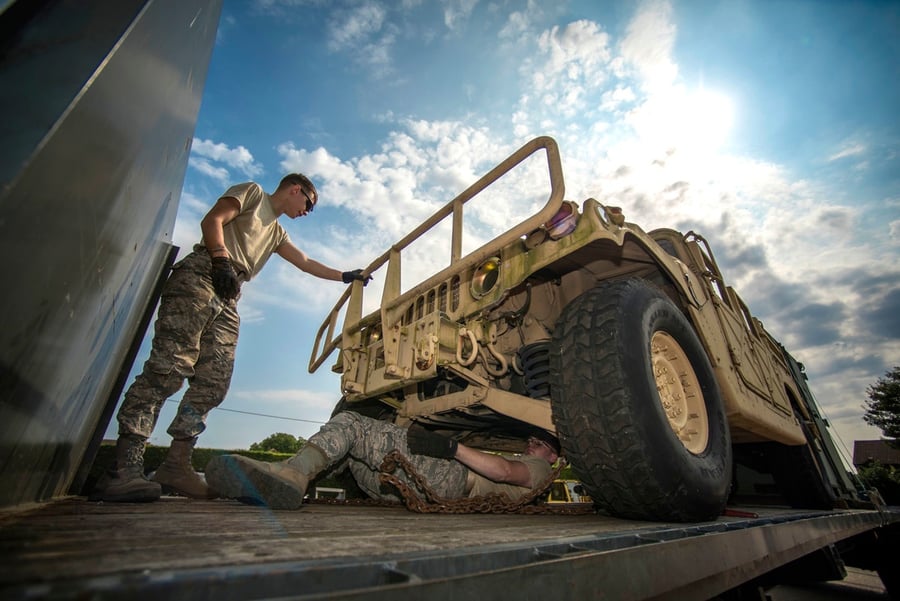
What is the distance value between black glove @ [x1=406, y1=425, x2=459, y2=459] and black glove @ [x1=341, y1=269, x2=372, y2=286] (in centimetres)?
121

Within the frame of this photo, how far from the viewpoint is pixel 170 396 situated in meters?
1.95

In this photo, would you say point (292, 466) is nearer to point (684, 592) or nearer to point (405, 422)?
point (405, 422)

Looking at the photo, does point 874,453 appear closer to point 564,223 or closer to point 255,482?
point 564,223

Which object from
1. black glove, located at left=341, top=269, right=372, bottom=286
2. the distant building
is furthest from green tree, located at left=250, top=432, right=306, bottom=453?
the distant building

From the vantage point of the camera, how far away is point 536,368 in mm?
2332

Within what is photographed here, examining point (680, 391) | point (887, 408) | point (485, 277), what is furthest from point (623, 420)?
point (887, 408)

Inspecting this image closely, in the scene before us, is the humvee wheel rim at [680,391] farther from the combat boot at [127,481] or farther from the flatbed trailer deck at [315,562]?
the combat boot at [127,481]

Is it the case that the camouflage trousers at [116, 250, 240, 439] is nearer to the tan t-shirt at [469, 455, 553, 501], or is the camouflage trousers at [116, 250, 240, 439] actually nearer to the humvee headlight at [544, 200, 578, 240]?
the tan t-shirt at [469, 455, 553, 501]

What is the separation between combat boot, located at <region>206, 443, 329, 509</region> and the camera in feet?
5.43

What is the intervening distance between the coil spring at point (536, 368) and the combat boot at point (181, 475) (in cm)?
185

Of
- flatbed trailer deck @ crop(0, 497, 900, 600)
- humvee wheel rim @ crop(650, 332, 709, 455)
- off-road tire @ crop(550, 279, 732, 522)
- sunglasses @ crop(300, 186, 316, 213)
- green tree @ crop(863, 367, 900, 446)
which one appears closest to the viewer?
flatbed trailer deck @ crop(0, 497, 900, 600)

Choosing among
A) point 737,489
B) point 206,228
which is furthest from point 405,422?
point 737,489

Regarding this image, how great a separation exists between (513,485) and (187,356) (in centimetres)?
209

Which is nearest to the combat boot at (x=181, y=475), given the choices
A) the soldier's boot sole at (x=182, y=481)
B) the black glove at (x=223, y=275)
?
the soldier's boot sole at (x=182, y=481)
